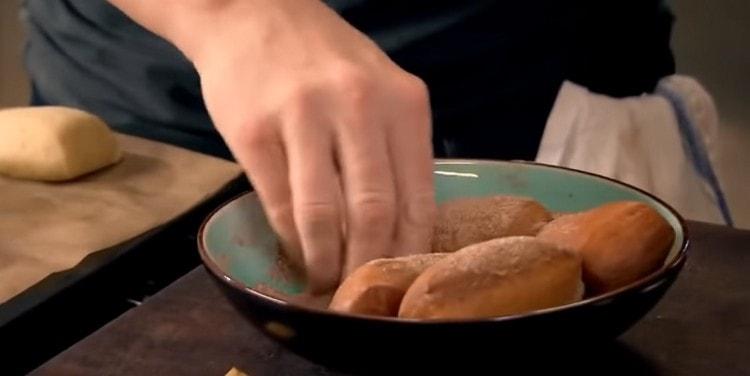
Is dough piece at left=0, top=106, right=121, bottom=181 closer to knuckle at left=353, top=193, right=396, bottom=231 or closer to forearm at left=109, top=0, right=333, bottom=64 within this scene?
forearm at left=109, top=0, right=333, bottom=64

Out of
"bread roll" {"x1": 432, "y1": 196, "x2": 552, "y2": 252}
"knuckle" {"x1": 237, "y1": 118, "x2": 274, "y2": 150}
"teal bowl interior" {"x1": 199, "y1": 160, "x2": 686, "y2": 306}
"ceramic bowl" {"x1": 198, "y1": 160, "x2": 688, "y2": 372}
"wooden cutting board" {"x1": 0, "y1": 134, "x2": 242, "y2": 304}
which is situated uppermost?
"knuckle" {"x1": 237, "y1": 118, "x2": 274, "y2": 150}

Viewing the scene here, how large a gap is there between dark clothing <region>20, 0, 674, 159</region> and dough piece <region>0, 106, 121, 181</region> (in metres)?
0.06

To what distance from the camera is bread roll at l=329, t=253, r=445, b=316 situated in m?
0.42

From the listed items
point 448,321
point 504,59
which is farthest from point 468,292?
point 504,59

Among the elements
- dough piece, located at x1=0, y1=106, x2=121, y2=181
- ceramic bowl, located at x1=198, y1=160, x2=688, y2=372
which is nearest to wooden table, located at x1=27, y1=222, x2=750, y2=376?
ceramic bowl, located at x1=198, y1=160, x2=688, y2=372

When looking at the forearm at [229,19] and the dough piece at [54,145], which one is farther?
the dough piece at [54,145]

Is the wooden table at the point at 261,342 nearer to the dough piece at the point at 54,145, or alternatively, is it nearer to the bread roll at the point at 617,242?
the bread roll at the point at 617,242

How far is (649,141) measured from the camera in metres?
0.87

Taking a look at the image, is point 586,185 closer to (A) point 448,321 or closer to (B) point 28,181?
(A) point 448,321

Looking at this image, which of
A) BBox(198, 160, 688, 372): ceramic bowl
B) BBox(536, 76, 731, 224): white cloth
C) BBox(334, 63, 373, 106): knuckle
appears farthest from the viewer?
BBox(536, 76, 731, 224): white cloth

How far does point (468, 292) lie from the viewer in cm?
41

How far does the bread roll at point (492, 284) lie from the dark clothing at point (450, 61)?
0.37 metres

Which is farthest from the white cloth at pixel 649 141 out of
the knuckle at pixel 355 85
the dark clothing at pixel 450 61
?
the knuckle at pixel 355 85

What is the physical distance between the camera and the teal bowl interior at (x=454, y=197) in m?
0.51
